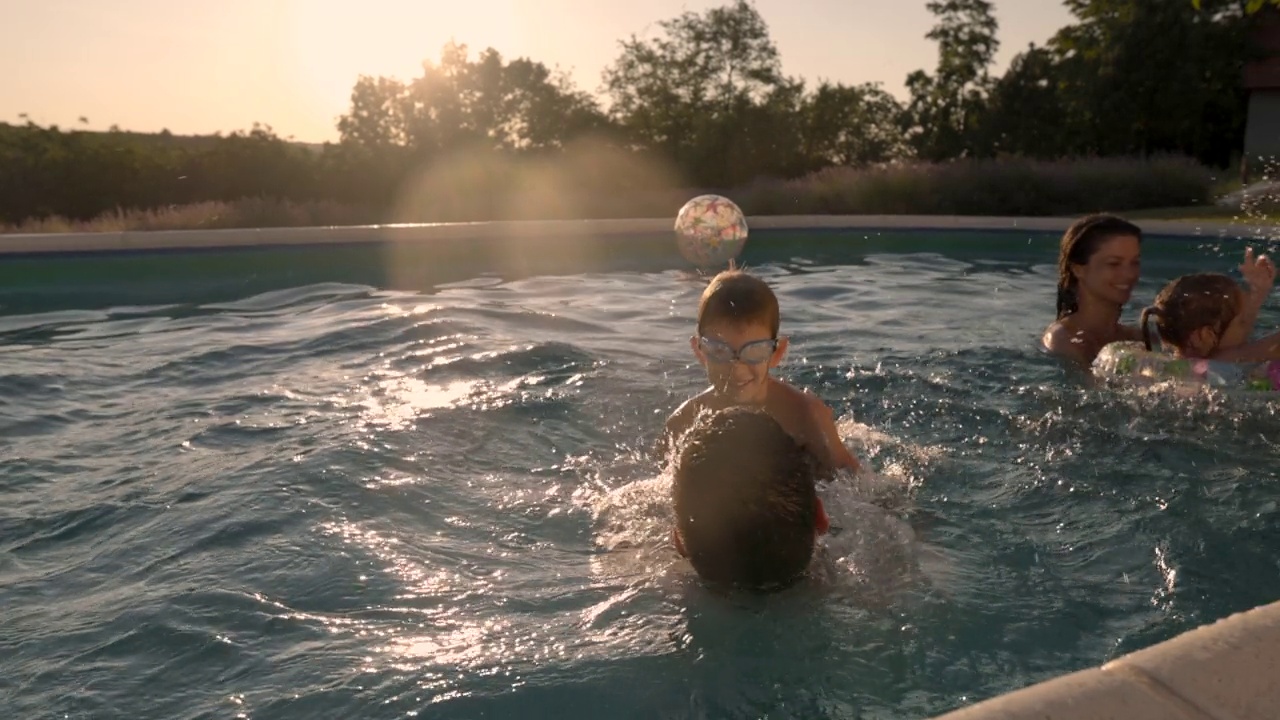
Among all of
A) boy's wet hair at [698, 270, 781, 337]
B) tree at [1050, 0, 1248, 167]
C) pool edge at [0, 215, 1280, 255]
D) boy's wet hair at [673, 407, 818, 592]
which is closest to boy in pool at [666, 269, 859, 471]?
boy's wet hair at [698, 270, 781, 337]

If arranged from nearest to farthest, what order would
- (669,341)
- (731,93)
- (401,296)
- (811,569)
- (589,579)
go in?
(811,569) → (589,579) → (669,341) → (401,296) → (731,93)

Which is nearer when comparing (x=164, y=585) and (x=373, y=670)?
(x=373, y=670)

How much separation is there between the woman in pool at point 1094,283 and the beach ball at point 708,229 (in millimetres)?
4012

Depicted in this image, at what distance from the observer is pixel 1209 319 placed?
18.9ft

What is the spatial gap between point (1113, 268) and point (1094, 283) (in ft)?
0.54

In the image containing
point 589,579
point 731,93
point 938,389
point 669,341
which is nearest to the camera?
point 589,579

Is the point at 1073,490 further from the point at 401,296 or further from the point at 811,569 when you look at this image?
the point at 401,296

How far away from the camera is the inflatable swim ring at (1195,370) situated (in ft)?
17.8

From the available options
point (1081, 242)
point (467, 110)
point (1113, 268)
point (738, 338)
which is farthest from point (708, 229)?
point (467, 110)

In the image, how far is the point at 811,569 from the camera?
3.30 meters

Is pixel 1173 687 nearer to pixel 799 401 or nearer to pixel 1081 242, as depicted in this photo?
pixel 799 401

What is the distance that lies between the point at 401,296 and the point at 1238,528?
7.99 meters

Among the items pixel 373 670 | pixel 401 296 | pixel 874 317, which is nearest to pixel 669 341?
pixel 874 317

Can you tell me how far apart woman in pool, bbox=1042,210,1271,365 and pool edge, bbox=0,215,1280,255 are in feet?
24.6
